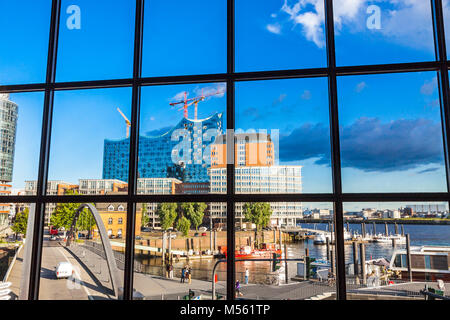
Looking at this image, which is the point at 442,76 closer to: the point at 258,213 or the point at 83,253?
the point at 258,213

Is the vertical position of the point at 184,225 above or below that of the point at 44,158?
below

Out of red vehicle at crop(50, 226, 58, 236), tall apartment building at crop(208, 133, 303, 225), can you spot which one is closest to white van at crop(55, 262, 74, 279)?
red vehicle at crop(50, 226, 58, 236)

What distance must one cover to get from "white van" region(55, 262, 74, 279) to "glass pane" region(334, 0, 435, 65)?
111 inches

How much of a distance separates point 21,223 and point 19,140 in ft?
2.46

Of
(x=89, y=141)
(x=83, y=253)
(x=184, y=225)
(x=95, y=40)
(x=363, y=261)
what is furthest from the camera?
(x=95, y=40)

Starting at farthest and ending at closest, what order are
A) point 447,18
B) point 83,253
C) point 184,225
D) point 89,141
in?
point 89,141 < point 83,253 < point 184,225 < point 447,18

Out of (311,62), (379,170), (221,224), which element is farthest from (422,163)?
(221,224)

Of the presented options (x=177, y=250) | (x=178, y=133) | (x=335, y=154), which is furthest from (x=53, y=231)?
(x=335, y=154)

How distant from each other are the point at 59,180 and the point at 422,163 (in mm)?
2974

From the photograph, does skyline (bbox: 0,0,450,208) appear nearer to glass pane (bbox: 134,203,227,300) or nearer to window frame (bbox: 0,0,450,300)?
window frame (bbox: 0,0,450,300)

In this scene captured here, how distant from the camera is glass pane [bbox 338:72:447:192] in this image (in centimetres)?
236

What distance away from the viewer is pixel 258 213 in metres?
2.47

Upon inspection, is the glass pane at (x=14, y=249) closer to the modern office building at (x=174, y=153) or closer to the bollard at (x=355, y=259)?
the modern office building at (x=174, y=153)

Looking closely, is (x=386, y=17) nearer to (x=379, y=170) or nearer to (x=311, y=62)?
(x=311, y=62)
